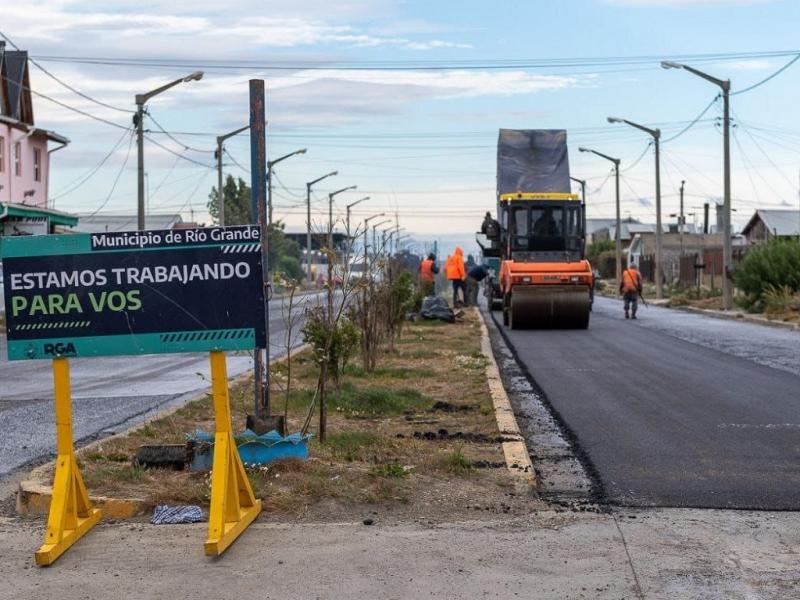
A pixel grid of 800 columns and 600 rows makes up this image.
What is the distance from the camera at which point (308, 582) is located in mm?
6180

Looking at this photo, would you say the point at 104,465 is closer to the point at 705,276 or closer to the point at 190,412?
the point at 190,412

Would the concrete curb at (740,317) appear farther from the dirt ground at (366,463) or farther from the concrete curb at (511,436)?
the dirt ground at (366,463)

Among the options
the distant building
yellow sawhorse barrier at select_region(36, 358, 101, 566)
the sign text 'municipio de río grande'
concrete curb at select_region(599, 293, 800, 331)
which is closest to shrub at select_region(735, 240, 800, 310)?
concrete curb at select_region(599, 293, 800, 331)

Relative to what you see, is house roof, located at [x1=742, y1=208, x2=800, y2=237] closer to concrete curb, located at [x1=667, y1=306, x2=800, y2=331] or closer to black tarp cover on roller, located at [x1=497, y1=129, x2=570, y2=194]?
concrete curb, located at [x1=667, y1=306, x2=800, y2=331]

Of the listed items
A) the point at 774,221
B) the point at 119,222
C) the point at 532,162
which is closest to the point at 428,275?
the point at 532,162

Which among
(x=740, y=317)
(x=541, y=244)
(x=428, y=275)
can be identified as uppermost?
(x=541, y=244)

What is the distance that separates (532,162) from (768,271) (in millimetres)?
7868

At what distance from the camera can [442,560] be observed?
6.55 metres

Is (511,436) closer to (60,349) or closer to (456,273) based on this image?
(60,349)

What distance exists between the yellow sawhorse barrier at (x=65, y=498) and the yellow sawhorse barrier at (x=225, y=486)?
0.78 meters

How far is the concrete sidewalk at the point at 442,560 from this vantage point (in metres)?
6.06

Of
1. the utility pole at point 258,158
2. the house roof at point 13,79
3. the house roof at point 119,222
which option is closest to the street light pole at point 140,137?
the house roof at point 13,79

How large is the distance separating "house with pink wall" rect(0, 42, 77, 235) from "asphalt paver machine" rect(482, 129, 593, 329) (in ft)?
55.1

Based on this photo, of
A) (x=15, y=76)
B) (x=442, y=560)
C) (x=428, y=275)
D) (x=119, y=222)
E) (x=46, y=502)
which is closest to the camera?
(x=442, y=560)
